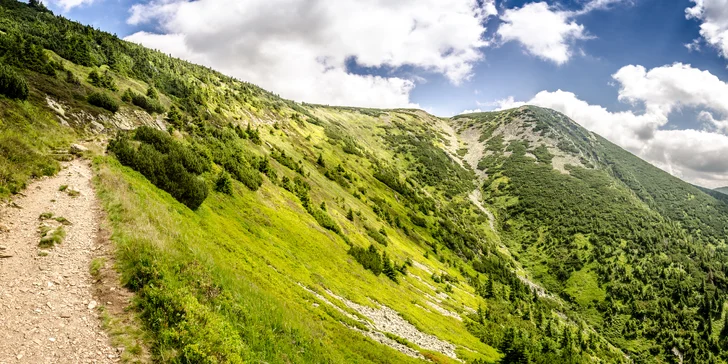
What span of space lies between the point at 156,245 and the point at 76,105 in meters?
25.6

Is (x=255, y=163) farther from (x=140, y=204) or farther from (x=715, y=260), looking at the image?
(x=715, y=260)

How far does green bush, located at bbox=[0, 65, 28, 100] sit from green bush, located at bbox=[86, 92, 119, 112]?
Result: 8198 millimetres

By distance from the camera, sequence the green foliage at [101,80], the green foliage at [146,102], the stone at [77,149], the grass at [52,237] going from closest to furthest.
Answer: the grass at [52,237] → the stone at [77,149] → the green foliage at [101,80] → the green foliage at [146,102]

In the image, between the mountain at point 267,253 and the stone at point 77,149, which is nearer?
the mountain at point 267,253

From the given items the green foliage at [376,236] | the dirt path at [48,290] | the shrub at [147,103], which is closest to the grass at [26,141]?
the dirt path at [48,290]

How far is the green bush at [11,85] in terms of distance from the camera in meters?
24.4

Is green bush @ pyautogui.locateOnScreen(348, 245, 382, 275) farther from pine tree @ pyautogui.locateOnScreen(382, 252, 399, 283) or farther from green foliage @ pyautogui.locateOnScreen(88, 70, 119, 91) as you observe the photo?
green foliage @ pyautogui.locateOnScreen(88, 70, 119, 91)

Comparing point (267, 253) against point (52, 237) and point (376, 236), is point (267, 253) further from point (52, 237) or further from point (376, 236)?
point (376, 236)

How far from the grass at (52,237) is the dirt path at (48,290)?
192 mm

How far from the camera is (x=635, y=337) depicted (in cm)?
9844

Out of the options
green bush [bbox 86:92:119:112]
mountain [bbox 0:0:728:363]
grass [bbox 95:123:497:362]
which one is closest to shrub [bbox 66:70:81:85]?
mountain [bbox 0:0:728:363]

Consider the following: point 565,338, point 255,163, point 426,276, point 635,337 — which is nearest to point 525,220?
point 635,337

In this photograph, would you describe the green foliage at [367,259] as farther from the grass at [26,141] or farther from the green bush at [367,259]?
the grass at [26,141]

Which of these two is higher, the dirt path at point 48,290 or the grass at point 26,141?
the grass at point 26,141
